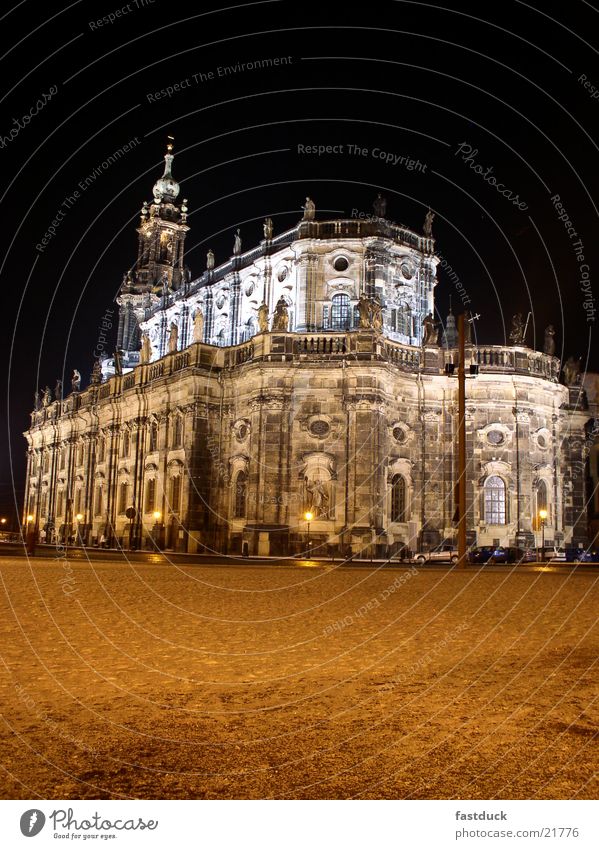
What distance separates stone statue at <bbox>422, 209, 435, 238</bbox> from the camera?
52.8m

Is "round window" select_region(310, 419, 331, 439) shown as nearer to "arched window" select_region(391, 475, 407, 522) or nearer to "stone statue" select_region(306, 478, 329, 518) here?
"stone statue" select_region(306, 478, 329, 518)

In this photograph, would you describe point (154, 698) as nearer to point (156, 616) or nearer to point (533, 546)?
point (156, 616)

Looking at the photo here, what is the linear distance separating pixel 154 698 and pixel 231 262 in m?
51.8

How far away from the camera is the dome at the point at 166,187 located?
7150 cm

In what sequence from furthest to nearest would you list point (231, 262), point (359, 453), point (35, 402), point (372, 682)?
point (35, 402) < point (231, 262) < point (359, 453) < point (372, 682)

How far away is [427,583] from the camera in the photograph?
21.9 meters

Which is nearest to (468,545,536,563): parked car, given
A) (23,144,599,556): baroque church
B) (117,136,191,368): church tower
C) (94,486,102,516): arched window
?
(23,144,599,556): baroque church

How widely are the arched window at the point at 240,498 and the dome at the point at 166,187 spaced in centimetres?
3730

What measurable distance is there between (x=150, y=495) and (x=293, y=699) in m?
44.9

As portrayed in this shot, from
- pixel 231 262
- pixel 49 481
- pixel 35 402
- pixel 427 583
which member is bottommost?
pixel 427 583

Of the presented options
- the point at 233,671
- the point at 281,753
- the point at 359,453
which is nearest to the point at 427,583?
the point at 233,671

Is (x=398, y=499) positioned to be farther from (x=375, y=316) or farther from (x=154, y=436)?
(x=154, y=436)

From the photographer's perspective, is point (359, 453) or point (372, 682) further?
point (359, 453)

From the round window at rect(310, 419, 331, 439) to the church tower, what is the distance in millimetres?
30545
